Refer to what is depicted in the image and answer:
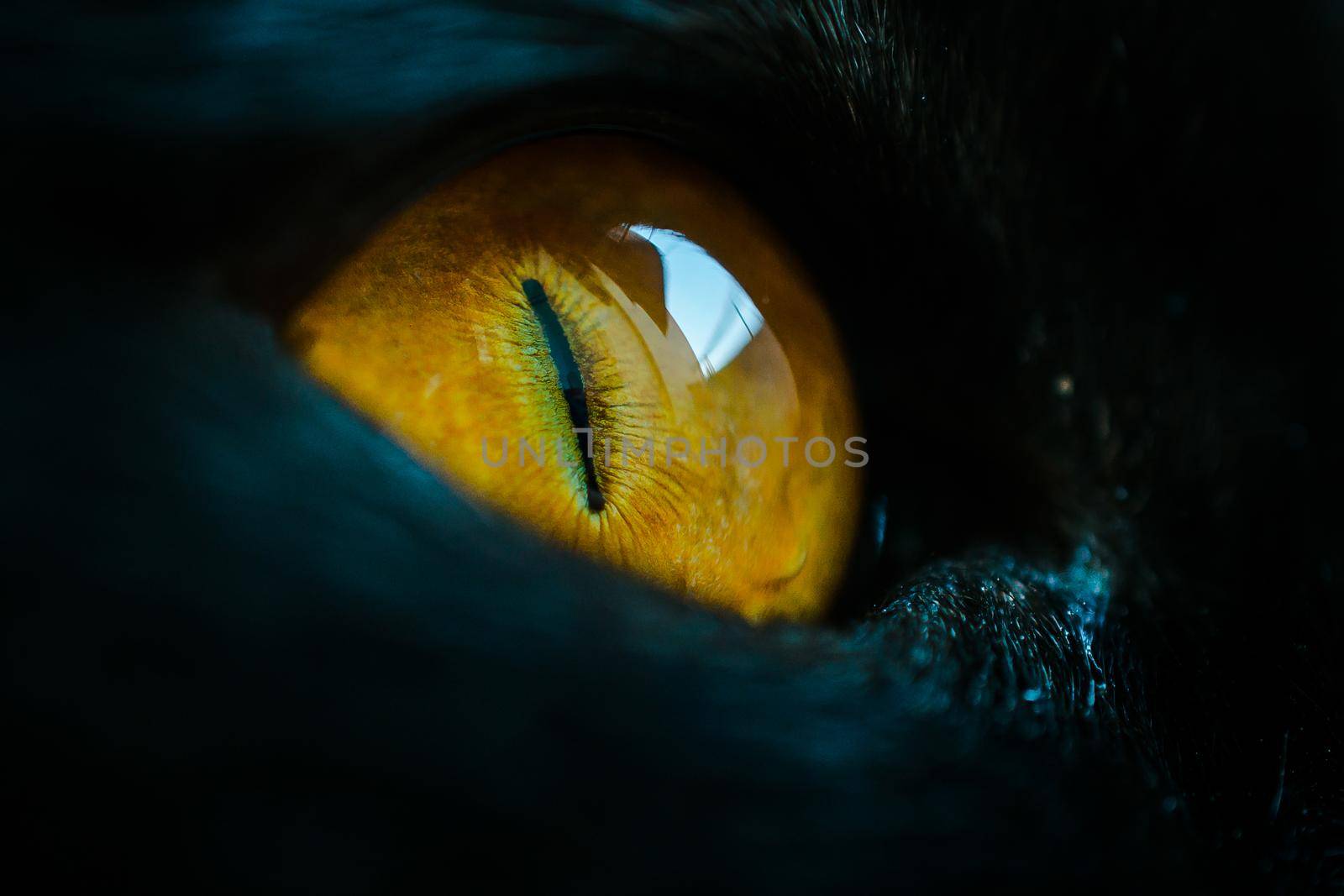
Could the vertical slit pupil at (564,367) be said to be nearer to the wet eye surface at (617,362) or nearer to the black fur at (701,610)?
the wet eye surface at (617,362)

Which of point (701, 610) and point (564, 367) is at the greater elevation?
point (564, 367)

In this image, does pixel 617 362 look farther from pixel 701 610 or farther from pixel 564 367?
pixel 701 610

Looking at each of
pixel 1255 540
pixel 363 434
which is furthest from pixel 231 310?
pixel 1255 540

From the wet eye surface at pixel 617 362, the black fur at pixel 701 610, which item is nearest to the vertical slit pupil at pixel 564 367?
the wet eye surface at pixel 617 362

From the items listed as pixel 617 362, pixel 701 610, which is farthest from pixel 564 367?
pixel 701 610

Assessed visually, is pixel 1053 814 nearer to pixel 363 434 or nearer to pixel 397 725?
pixel 397 725

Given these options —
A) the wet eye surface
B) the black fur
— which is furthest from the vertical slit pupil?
the black fur

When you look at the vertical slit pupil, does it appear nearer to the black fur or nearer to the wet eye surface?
the wet eye surface
